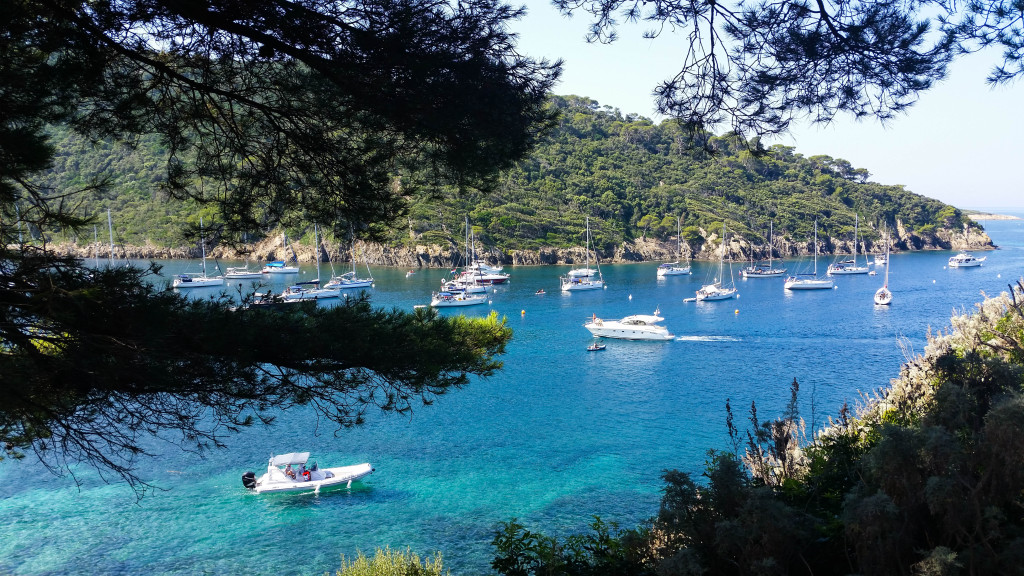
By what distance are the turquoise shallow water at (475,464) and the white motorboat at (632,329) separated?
65 cm

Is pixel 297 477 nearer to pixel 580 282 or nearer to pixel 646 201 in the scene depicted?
pixel 580 282

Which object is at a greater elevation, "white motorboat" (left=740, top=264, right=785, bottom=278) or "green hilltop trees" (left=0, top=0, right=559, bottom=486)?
"green hilltop trees" (left=0, top=0, right=559, bottom=486)

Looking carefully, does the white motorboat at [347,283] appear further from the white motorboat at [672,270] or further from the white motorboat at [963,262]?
the white motorboat at [963,262]

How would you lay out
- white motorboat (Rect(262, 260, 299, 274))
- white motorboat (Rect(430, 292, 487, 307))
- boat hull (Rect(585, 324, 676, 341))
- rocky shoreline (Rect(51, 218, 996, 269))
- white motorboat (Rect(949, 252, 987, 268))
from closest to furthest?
boat hull (Rect(585, 324, 676, 341)) → white motorboat (Rect(430, 292, 487, 307)) → white motorboat (Rect(262, 260, 299, 274)) → rocky shoreline (Rect(51, 218, 996, 269)) → white motorboat (Rect(949, 252, 987, 268))

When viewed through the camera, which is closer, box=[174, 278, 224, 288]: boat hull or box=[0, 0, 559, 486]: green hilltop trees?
box=[0, 0, 559, 486]: green hilltop trees

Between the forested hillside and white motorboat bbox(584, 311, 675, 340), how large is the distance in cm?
2902

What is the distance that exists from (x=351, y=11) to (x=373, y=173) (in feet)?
4.19

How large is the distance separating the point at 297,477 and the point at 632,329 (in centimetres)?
2066

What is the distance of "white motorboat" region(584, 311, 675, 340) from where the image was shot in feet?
108

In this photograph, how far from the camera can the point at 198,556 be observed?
13.0 m

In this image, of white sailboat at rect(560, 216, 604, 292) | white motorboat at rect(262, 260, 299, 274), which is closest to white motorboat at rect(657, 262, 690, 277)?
white sailboat at rect(560, 216, 604, 292)

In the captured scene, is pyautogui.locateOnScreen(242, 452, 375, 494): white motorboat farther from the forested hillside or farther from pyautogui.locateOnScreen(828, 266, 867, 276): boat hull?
pyautogui.locateOnScreen(828, 266, 867, 276): boat hull

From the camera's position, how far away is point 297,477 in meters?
16.0

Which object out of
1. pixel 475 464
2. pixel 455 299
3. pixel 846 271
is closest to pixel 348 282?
pixel 455 299
